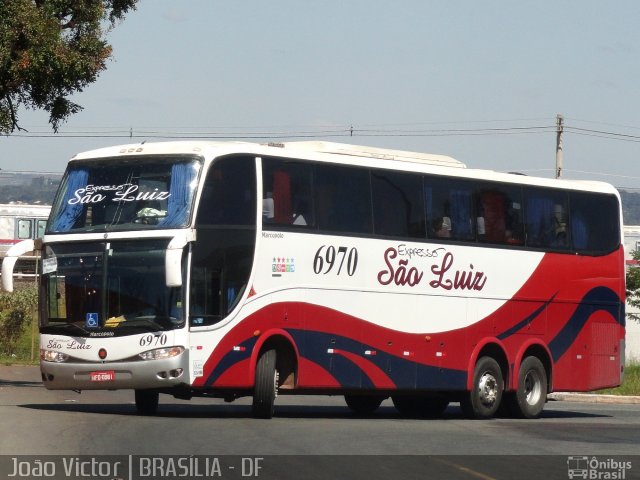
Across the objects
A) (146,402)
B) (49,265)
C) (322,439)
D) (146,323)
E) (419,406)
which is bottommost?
(419,406)

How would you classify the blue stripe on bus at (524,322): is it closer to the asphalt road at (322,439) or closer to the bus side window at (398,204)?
the asphalt road at (322,439)

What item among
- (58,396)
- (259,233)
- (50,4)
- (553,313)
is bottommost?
(58,396)

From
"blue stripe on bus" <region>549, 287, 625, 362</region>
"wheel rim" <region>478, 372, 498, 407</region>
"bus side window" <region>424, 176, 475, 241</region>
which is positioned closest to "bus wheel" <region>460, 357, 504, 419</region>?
"wheel rim" <region>478, 372, 498, 407</region>

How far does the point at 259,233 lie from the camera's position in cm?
1931

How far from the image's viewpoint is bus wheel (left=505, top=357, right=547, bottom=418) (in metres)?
24.0

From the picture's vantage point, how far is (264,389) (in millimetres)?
19234

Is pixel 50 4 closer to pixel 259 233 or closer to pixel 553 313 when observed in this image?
pixel 259 233

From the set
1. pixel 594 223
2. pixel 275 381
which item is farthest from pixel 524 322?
pixel 275 381

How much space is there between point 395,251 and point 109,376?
5.52 m

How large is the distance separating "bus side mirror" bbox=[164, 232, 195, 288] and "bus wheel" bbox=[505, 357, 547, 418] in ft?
26.9

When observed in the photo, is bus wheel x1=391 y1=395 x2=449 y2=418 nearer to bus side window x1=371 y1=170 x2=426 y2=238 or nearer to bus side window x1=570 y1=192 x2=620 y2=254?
bus side window x1=371 y1=170 x2=426 y2=238

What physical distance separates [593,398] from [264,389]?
16.7 metres

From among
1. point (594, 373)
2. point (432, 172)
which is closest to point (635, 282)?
point (594, 373)

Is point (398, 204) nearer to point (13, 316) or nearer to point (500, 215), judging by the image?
point (500, 215)
